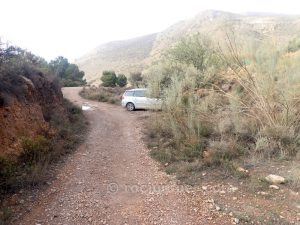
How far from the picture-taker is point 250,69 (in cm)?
955

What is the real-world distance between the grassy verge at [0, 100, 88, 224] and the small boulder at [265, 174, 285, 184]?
490 cm

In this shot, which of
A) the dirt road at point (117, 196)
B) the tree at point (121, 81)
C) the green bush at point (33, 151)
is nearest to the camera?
the dirt road at point (117, 196)

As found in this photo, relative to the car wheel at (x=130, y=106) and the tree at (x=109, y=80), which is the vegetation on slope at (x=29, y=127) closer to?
the car wheel at (x=130, y=106)

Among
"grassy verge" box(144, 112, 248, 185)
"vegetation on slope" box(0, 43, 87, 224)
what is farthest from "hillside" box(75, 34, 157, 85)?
"grassy verge" box(144, 112, 248, 185)

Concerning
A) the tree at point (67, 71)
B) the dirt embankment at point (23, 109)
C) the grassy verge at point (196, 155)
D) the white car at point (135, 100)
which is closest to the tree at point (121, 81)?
the tree at point (67, 71)

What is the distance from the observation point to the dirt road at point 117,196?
5.68 m

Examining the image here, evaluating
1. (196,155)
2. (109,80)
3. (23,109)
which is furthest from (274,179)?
(109,80)

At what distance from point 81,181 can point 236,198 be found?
344 centimetres

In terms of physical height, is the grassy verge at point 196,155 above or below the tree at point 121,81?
below

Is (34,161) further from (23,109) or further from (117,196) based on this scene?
(23,109)

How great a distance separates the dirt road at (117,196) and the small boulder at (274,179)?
1463mm

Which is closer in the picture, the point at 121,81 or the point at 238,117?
the point at 238,117

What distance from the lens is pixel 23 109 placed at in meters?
9.70

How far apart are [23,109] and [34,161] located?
8.43 ft
